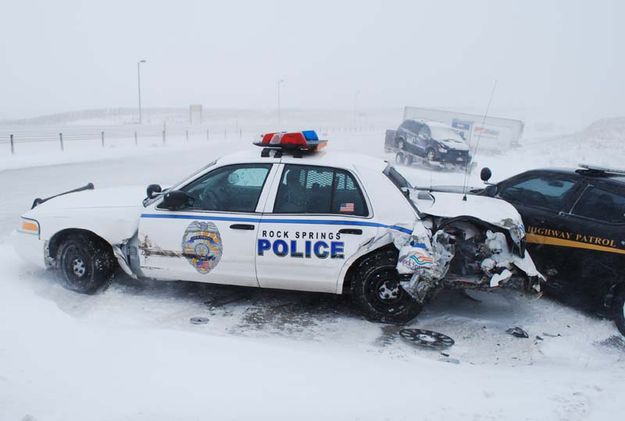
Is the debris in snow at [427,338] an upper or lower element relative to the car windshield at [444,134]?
lower

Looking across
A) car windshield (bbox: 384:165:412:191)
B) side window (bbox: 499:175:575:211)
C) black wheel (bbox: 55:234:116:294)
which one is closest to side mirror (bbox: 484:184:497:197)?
side window (bbox: 499:175:575:211)

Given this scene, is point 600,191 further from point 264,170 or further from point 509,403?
point 264,170

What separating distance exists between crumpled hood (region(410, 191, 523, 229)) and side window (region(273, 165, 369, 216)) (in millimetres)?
740

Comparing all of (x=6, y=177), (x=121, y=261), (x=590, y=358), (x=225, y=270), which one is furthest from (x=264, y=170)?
(x=6, y=177)

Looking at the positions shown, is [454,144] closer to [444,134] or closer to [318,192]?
[444,134]

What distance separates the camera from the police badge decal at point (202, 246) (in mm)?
4812

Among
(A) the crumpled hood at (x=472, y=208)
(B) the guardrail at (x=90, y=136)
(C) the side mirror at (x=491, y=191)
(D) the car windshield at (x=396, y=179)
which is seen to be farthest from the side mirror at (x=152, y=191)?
(B) the guardrail at (x=90, y=136)

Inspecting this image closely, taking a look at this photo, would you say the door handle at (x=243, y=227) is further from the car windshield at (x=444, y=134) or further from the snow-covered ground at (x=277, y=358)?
the car windshield at (x=444, y=134)

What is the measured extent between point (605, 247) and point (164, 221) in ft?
14.5

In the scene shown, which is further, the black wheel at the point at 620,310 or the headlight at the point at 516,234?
the black wheel at the point at 620,310

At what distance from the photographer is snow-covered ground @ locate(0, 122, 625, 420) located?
3.22m

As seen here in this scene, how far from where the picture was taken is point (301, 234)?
4668mm

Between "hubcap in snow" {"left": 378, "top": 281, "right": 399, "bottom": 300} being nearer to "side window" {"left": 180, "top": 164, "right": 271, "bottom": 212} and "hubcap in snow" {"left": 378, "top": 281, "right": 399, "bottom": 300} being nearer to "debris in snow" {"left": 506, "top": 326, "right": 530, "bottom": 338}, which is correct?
"debris in snow" {"left": 506, "top": 326, "right": 530, "bottom": 338}

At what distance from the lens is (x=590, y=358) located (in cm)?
450
